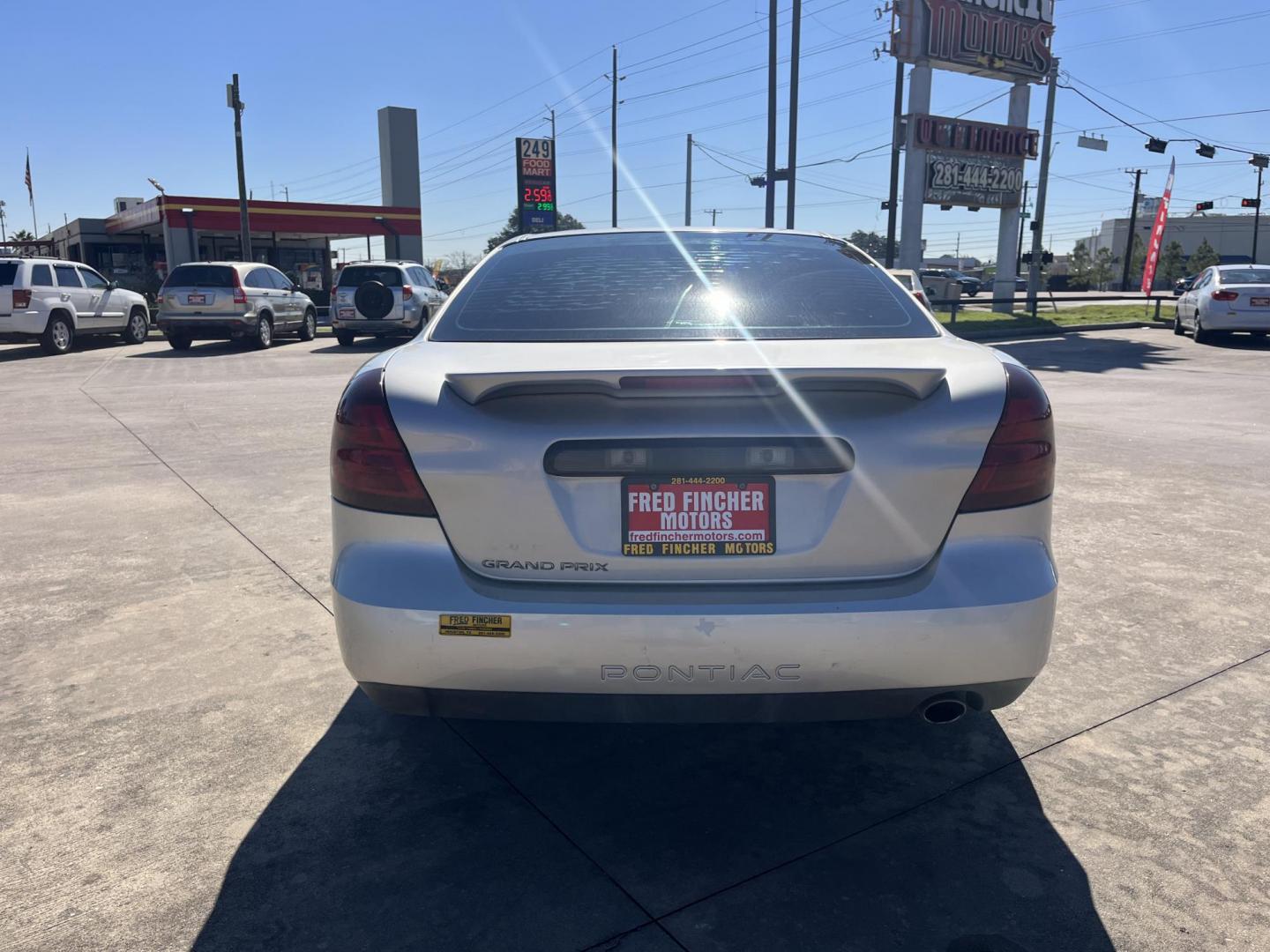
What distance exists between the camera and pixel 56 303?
18.6 meters

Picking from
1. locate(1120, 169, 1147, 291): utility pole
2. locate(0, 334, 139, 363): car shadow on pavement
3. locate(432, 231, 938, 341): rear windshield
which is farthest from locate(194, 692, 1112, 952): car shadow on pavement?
locate(1120, 169, 1147, 291): utility pole

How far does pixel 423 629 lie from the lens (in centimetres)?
244

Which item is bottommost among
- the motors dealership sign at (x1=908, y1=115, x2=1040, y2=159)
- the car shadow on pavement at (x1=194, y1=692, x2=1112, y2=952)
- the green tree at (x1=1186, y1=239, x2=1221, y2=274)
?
the car shadow on pavement at (x1=194, y1=692, x2=1112, y2=952)

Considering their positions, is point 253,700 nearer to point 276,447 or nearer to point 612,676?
point 612,676

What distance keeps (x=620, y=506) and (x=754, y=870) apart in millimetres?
999

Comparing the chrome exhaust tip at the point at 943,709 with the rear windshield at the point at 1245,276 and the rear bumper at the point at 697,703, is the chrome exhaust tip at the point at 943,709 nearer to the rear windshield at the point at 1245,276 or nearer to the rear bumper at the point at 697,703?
the rear bumper at the point at 697,703

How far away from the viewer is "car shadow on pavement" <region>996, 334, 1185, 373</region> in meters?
16.0

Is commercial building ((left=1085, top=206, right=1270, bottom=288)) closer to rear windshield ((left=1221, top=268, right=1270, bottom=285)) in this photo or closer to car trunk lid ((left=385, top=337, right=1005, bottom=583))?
rear windshield ((left=1221, top=268, right=1270, bottom=285))

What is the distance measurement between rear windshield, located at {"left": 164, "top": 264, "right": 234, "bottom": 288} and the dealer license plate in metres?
19.4

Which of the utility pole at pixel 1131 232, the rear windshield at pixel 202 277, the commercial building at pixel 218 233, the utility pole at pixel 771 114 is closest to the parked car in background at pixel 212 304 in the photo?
the rear windshield at pixel 202 277

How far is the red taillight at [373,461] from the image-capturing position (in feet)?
8.12

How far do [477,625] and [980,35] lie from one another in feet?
92.7

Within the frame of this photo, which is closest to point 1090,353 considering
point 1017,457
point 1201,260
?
point 1017,457

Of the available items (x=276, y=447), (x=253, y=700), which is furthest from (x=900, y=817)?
(x=276, y=447)
